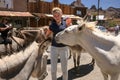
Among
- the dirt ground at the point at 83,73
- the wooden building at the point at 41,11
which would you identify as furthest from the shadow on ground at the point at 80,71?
the wooden building at the point at 41,11

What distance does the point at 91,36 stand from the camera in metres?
6.29

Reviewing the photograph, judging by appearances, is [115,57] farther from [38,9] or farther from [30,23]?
[38,9]

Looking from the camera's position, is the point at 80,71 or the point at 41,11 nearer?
the point at 80,71

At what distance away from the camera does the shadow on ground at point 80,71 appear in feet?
33.0

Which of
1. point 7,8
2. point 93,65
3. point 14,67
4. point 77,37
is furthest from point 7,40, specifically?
point 7,8

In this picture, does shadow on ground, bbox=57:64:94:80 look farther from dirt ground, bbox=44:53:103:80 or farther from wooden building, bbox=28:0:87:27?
wooden building, bbox=28:0:87:27

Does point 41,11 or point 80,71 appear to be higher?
point 41,11

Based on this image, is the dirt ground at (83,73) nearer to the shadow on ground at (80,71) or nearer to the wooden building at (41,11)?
the shadow on ground at (80,71)

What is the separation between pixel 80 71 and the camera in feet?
35.7

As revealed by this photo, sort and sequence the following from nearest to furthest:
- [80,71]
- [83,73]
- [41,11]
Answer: [83,73] < [80,71] < [41,11]

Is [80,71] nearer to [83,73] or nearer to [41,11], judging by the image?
[83,73]

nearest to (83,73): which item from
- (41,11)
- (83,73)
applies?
(83,73)

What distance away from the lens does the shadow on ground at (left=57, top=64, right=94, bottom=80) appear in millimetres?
10070

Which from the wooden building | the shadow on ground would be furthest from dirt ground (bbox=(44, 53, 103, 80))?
the wooden building
